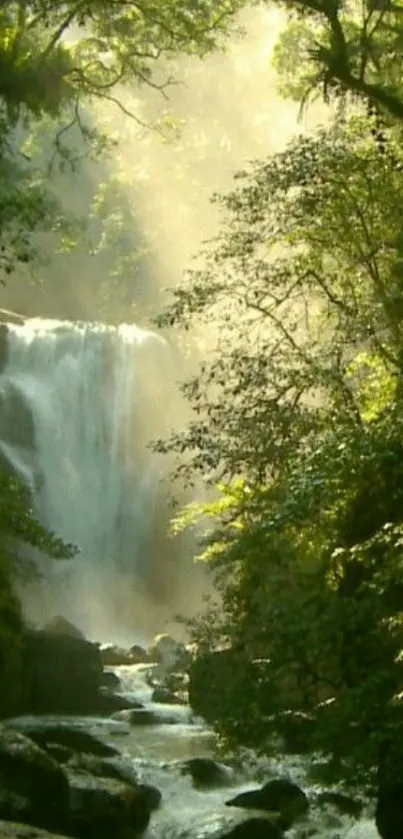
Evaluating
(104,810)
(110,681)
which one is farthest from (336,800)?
(110,681)

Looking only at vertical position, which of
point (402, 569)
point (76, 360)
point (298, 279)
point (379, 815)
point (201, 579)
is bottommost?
A: point (379, 815)

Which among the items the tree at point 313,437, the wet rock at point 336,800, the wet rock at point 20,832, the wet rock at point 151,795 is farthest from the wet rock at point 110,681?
the wet rock at point 20,832

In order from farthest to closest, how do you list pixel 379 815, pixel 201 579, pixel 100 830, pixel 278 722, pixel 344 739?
pixel 201 579
pixel 100 830
pixel 379 815
pixel 278 722
pixel 344 739

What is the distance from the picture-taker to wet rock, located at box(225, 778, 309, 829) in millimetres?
14016

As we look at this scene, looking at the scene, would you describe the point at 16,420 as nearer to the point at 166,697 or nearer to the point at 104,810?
the point at 166,697

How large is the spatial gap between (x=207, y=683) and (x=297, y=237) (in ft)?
17.9

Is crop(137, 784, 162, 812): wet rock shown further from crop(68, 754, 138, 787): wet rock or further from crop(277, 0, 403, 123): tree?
crop(277, 0, 403, 123): tree

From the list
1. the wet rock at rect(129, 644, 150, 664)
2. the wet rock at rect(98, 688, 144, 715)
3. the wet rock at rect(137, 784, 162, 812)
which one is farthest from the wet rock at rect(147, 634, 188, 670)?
the wet rock at rect(137, 784, 162, 812)

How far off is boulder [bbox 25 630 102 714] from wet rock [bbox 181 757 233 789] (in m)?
5.24

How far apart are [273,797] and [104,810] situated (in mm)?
2294

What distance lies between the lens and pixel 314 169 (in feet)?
44.4

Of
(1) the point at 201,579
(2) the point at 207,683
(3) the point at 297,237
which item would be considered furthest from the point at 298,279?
(1) the point at 201,579

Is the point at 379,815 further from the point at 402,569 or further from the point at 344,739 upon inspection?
the point at 402,569

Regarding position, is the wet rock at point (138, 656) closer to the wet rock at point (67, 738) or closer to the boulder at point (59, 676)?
the boulder at point (59, 676)
